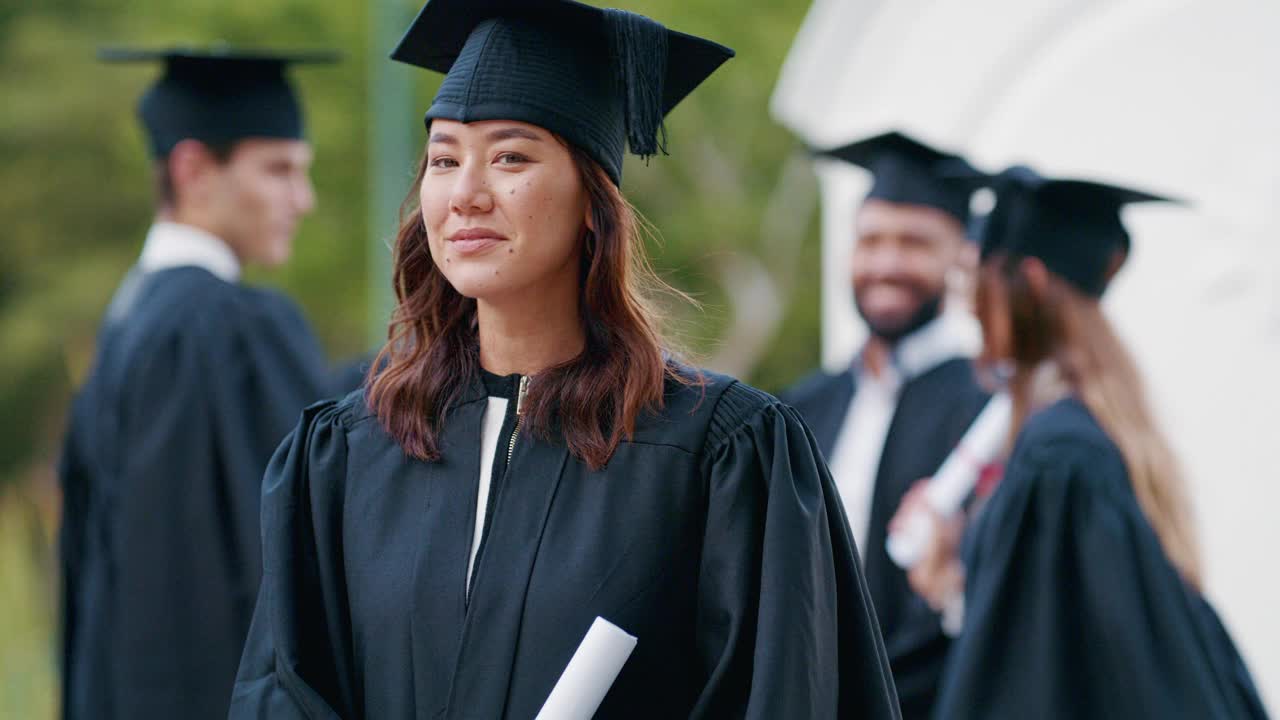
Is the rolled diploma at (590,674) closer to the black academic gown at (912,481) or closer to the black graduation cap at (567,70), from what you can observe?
the black graduation cap at (567,70)

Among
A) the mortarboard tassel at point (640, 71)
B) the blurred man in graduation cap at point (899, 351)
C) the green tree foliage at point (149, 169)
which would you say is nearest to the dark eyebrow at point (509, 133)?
the mortarboard tassel at point (640, 71)

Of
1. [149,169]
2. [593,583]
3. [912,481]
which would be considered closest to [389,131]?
Answer: [149,169]

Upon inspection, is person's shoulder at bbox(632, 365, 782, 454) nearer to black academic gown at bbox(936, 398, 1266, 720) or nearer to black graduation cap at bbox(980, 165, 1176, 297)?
black academic gown at bbox(936, 398, 1266, 720)

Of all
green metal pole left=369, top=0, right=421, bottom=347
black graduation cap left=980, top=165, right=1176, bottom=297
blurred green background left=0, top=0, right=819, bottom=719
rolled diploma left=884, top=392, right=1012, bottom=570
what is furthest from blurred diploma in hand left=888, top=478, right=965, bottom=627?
blurred green background left=0, top=0, right=819, bottom=719

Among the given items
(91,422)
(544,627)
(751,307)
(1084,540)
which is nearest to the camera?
(544,627)

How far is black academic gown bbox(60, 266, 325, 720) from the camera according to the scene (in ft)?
13.8

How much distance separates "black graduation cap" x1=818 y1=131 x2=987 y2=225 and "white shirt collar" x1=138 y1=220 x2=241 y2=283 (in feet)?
7.04

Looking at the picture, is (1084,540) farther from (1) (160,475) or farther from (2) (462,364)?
(1) (160,475)

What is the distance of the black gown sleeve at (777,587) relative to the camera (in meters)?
2.22

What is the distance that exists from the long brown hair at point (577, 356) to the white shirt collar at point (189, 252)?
85.1 inches

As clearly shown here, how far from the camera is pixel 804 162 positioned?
21.5 m

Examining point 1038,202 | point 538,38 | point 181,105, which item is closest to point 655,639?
point 538,38

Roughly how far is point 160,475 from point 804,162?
17828 millimetres

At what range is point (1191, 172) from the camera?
5.58m
